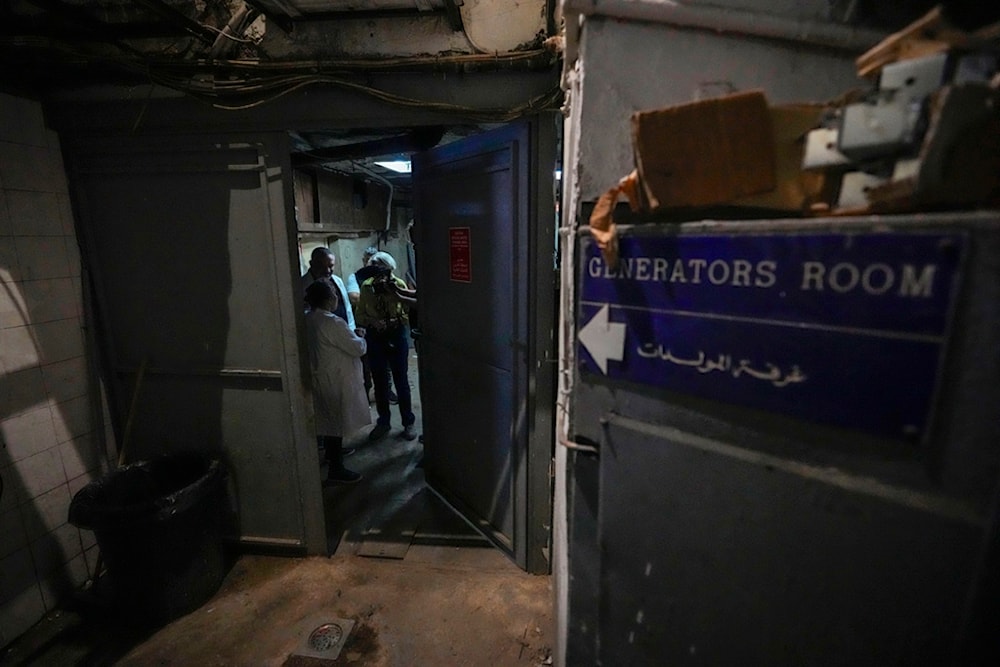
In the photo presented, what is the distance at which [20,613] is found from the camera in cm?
248

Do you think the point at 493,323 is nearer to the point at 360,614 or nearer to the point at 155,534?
the point at 360,614

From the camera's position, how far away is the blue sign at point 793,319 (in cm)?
77

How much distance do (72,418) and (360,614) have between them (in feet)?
6.80

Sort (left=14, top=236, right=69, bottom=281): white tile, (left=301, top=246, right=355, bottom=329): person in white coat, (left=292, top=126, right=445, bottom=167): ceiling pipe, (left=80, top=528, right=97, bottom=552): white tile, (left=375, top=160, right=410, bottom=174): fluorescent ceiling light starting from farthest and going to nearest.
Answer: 1. (left=375, top=160, right=410, bottom=174): fluorescent ceiling light
2. (left=301, top=246, right=355, bottom=329): person in white coat
3. (left=292, top=126, right=445, bottom=167): ceiling pipe
4. (left=80, top=528, right=97, bottom=552): white tile
5. (left=14, top=236, right=69, bottom=281): white tile

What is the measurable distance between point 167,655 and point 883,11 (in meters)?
3.78

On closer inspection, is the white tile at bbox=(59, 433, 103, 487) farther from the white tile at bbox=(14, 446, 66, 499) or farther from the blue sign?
the blue sign

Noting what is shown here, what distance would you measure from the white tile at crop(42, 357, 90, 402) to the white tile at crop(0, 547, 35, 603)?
0.83 m

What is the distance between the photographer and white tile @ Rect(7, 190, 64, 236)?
2.41m

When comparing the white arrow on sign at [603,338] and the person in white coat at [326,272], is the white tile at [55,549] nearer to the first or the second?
the person in white coat at [326,272]

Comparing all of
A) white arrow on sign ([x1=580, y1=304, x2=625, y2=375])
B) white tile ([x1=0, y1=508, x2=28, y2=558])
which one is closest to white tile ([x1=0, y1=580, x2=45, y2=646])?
white tile ([x1=0, y1=508, x2=28, y2=558])

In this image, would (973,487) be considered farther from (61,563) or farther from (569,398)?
(61,563)

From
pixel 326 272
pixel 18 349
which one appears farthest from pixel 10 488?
pixel 326 272

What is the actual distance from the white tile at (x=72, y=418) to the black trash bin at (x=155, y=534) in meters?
0.37

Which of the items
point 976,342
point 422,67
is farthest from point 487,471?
point 976,342
